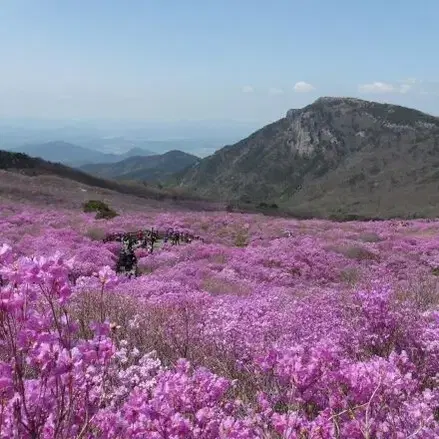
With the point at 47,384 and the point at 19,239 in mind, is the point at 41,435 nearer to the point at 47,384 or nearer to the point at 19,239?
the point at 47,384

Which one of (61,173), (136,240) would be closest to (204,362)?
(136,240)

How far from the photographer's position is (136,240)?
2456 centimetres

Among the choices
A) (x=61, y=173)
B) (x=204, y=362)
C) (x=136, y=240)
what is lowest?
(x=136, y=240)

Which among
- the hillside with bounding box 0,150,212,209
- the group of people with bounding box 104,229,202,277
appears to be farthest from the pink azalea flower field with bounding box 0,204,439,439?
the hillside with bounding box 0,150,212,209

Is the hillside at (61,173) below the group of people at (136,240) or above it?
above

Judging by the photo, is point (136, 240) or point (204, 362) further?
point (136, 240)

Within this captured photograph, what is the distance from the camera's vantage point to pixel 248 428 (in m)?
3.51

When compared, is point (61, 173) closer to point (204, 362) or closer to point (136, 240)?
point (136, 240)

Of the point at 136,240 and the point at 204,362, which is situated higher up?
the point at 204,362

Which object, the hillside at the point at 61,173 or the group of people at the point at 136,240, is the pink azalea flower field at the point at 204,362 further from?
the hillside at the point at 61,173

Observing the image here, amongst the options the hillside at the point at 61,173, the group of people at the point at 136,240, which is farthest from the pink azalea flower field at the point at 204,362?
the hillside at the point at 61,173

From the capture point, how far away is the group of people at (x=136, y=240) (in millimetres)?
19605

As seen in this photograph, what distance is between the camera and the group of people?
1960 cm

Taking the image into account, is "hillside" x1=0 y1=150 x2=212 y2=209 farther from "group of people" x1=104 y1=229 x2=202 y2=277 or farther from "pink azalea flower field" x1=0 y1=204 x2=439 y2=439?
"pink azalea flower field" x1=0 y1=204 x2=439 y2=439
